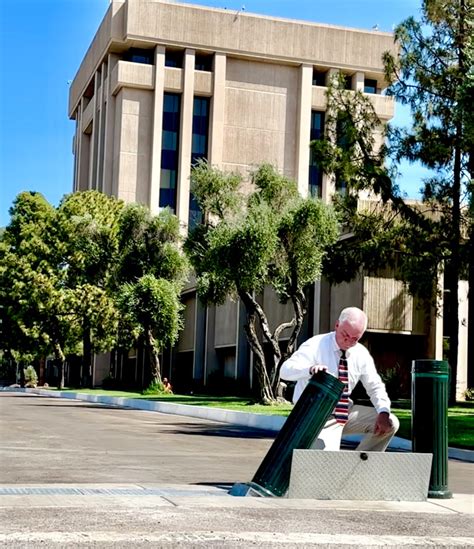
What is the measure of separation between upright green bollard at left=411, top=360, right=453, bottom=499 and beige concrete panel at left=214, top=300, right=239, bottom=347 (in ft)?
146

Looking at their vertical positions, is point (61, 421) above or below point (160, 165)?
below

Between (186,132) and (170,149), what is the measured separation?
178 cm

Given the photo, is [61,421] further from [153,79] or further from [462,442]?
[153,79]

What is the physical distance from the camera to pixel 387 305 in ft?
132

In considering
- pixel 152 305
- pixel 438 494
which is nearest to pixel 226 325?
pixel 152 305

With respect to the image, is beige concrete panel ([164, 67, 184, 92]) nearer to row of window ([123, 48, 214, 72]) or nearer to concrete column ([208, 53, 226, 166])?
row of window ([123, 48, 214, 72])

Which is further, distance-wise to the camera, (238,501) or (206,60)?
(206,60)

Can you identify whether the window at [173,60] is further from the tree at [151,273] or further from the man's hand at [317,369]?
the man's hand at [317,369]

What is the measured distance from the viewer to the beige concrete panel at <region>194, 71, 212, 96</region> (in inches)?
2918

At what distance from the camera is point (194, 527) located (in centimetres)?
584

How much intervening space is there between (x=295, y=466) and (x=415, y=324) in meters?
33.6

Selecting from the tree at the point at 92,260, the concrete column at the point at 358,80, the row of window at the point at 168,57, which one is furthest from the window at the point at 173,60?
the tree at the point at 92,260

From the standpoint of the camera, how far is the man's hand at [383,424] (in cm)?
784

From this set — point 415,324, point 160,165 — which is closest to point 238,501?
point 415,324
